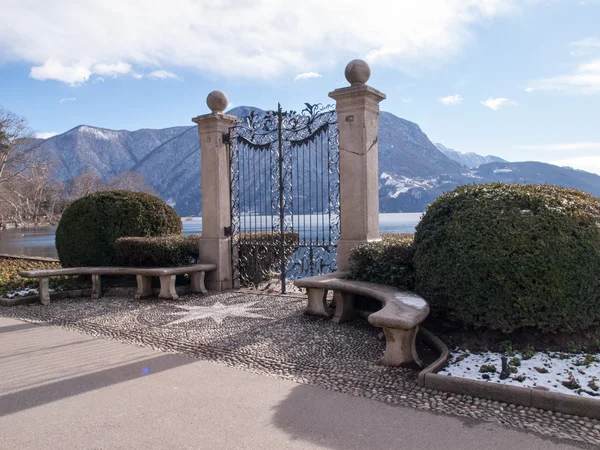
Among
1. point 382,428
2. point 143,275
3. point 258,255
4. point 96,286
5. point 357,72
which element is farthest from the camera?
point 258,255

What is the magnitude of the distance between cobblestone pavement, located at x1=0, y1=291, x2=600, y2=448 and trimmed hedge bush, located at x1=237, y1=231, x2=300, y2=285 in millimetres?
639

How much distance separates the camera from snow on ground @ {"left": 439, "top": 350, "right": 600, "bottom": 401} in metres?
3.61

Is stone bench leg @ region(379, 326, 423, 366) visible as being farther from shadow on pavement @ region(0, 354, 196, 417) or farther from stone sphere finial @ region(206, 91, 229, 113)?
stone sphere finial @ region(206, 91, 229, 113)

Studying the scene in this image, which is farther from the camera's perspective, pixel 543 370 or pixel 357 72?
pixel 357 72

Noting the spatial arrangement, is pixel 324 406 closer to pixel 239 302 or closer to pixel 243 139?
pixel 239 302

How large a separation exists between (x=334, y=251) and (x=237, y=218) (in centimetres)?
249

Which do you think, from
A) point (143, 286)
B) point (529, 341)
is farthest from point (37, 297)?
point (529, 341)

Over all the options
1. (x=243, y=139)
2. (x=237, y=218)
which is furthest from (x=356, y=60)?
(x=237, y=218)

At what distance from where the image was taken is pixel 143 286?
876cm

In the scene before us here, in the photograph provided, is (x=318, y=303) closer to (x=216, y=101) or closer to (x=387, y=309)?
(x=387, y=309)

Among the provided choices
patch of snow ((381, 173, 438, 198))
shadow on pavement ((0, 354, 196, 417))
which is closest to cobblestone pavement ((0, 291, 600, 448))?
shadow on pavement ((0, 354, 196, 417))

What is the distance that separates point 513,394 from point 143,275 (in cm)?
684

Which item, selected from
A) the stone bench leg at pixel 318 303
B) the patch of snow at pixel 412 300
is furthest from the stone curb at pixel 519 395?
the stone bench leg at pixel 318 303

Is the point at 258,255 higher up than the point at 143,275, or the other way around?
the point at 258,255
